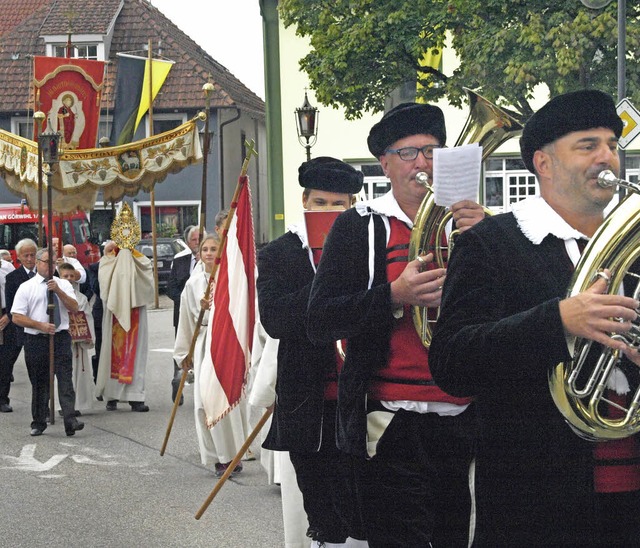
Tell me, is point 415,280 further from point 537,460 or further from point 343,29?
point 343,29

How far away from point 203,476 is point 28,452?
193 cm

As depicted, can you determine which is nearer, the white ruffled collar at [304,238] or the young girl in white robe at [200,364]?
the white ruffled collar at [304,238]

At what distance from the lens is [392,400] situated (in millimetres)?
3977

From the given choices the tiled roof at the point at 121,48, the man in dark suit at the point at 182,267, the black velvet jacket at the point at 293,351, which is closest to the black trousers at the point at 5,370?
the man in dark suit at the point at 182,267

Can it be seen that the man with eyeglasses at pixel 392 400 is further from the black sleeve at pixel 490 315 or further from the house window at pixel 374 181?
the house window at pixel 374 181

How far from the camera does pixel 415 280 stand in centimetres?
382

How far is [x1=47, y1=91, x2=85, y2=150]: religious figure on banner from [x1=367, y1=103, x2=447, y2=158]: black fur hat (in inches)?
499

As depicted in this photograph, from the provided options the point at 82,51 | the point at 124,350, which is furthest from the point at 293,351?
the point at 82,51

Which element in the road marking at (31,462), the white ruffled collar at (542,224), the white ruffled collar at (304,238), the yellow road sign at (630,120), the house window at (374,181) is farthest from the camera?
the house window at (374,181)

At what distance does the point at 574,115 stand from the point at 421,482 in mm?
1383

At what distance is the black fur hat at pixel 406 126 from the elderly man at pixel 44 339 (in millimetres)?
7270

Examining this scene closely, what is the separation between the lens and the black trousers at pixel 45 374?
1109cm

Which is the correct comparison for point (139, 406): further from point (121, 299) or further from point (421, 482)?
point (421, 482)

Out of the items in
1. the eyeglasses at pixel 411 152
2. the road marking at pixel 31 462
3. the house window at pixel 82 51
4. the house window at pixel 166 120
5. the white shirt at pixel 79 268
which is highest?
the house window at pixel 82 51
